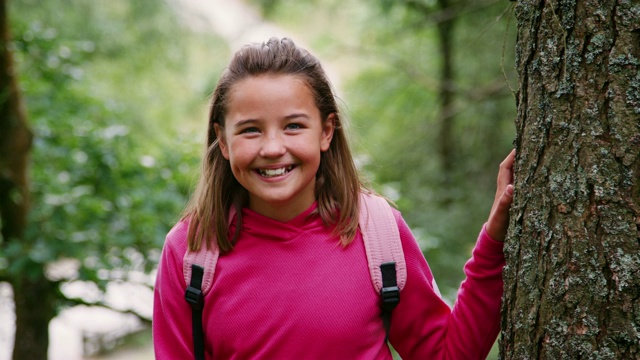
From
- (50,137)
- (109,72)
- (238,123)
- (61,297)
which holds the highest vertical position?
(109,72)

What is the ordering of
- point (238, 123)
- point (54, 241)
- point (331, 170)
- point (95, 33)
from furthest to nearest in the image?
point (95, 33), point (54, 241), point (331, 170), point (238, 123)

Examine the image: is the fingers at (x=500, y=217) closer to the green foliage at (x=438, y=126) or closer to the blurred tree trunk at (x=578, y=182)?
the blurred tree trunk at (x=578, y=182)

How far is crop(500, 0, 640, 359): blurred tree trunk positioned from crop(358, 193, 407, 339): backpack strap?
37 centimetres

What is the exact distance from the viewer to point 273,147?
1.85 m

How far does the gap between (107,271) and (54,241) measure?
35cm

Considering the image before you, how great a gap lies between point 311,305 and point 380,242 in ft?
0.84

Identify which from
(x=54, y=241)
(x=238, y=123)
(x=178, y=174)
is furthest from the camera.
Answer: (x=178, y=174)

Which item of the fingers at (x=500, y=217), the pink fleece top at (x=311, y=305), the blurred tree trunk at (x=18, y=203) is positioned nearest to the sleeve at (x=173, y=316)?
the pink fleece top at (x=311, y=305)

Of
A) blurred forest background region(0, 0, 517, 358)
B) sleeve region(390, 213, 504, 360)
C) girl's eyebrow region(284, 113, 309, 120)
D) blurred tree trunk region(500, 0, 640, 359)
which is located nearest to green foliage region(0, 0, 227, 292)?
blurred forest background region(0, 0, 517, 358)

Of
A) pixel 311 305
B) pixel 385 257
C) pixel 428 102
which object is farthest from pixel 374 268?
pixel 428 102

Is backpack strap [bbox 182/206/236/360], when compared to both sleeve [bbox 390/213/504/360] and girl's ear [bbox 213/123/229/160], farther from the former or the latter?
sleeve [bbox 390/213/504/360]

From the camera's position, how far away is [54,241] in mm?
3820

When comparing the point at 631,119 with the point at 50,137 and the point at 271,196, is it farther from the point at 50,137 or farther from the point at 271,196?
the point at 50,137

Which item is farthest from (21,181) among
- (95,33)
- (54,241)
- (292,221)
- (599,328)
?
(599,328)
